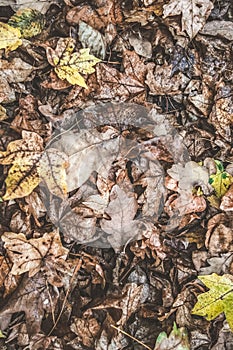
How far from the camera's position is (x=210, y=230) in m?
1.76

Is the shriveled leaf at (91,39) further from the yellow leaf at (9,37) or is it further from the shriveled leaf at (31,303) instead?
the shriveled leaf at (31,303)

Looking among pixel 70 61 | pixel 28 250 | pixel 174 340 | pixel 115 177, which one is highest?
pixel 70 61

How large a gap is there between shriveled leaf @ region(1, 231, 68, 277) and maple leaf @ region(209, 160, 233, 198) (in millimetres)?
635

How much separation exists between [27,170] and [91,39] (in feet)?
1.88

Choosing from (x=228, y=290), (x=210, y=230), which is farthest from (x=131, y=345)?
(x=210, y=230)

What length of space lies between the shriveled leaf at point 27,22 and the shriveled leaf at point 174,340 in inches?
48.0

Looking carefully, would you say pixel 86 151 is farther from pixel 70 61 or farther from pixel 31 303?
pixel 31 303

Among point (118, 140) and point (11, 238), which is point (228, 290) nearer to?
point (118, 140)

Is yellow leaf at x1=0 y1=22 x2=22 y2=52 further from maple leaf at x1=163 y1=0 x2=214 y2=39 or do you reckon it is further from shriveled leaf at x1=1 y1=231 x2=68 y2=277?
shriveled leaf at x1=1 y1=231 x2=68 y2=277

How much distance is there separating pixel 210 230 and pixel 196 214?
8 centimetres

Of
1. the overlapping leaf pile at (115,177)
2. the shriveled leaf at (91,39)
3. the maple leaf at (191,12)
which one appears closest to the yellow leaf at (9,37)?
the overlapping leaf pile at (115,177)

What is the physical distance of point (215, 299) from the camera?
1655 millimetres

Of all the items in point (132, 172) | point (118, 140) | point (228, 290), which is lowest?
point (228, 290)

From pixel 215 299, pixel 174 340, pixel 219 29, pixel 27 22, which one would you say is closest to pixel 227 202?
pixel 215 299
